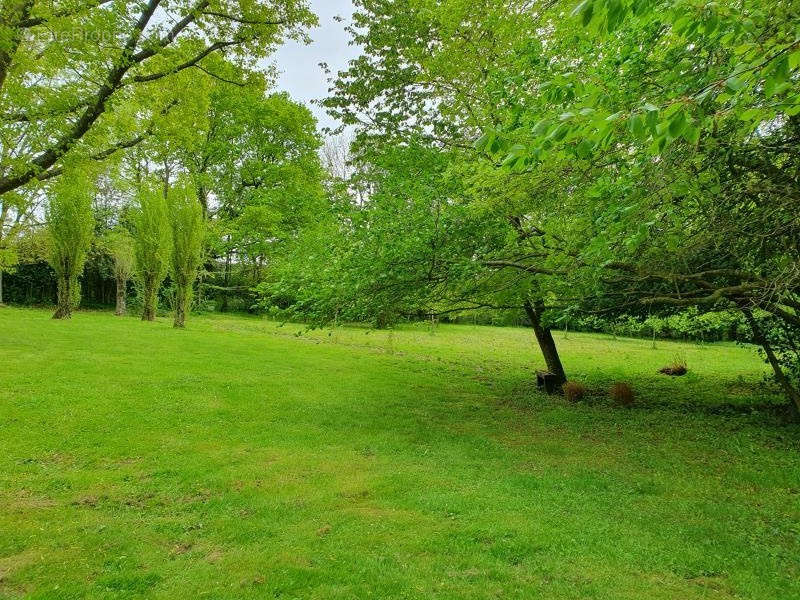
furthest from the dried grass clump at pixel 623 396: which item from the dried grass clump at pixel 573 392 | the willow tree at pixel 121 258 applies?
the willow tree at pixel 121 258

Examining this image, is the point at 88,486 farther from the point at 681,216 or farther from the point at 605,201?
the point at 681,216

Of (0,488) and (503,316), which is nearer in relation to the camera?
(0,488)

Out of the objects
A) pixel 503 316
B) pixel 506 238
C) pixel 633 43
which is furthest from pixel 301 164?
pixel 633 43

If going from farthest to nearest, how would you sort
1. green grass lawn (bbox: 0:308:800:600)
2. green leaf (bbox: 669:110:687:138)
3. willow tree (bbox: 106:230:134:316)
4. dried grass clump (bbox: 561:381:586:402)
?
willow tree (bbox: 106:230:134:316) < dried grass clump (bbox: 561:381:586:402) < green grass lawn (bbox: 0:308:800:600) < green leaf (bbox: 669:110:687:138)

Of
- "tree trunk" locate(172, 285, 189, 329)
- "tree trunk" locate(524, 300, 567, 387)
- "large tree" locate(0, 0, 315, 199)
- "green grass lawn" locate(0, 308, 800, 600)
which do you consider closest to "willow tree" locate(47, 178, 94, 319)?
"tree trunk" locate(172, 285, 189, 329)

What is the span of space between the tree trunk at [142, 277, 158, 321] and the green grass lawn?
30.1 ft

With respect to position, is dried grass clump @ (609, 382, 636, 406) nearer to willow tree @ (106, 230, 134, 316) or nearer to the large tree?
the large tree

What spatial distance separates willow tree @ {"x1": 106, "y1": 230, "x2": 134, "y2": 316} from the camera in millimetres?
23516

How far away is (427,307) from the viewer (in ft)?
30.4

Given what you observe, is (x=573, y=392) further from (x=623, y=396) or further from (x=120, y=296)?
(x=120, y=296)

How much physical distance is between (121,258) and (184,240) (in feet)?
22.7

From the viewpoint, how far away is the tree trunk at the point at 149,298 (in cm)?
2014

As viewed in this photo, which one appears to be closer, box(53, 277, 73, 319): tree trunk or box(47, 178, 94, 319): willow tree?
box(47, 178, 94, 319): willow tree

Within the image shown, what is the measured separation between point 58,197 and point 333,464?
1741cm
